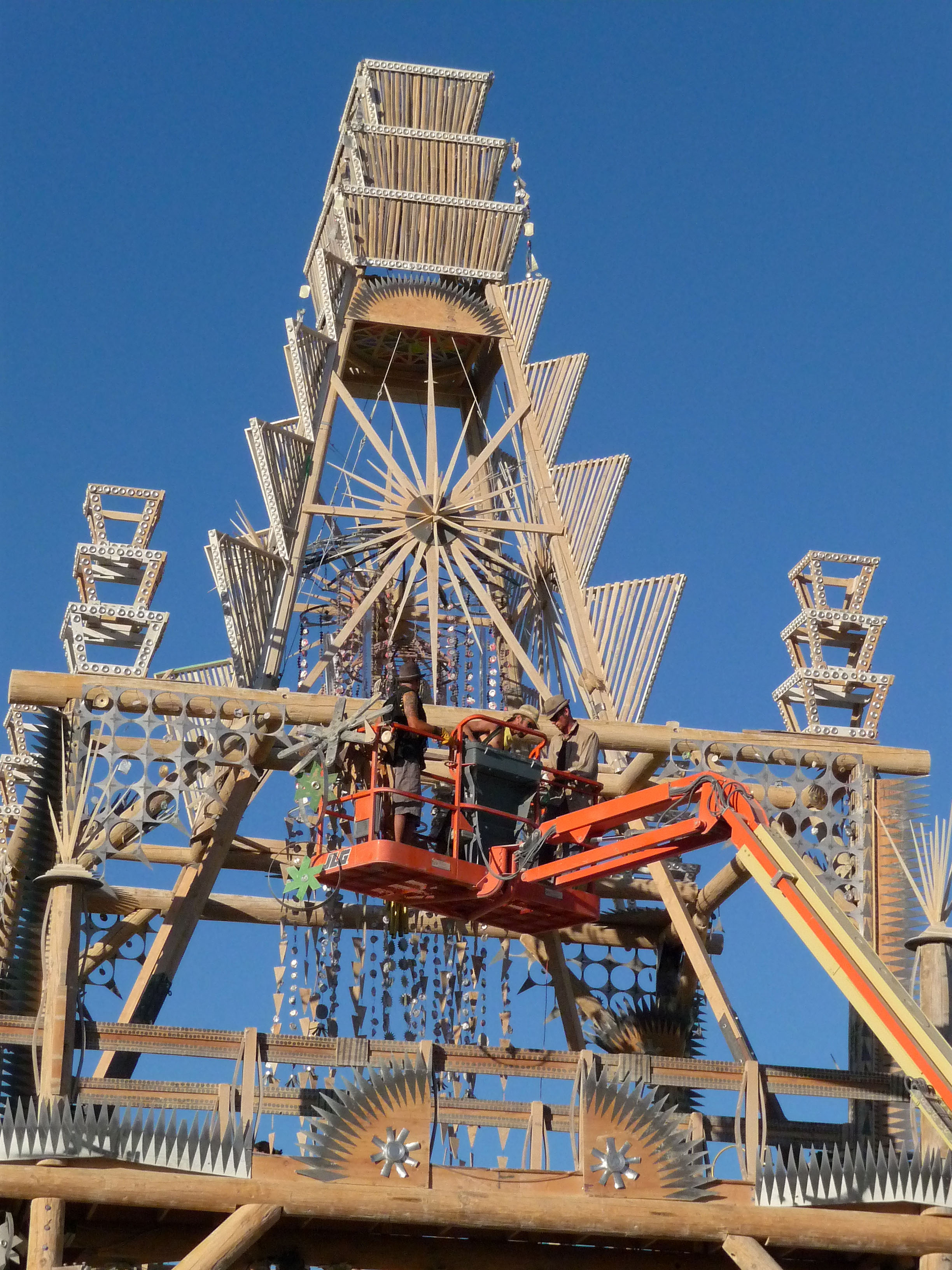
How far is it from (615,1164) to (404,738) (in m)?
4.28

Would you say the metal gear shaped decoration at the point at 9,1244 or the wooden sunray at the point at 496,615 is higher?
the wooden sunray at the point at 496,615

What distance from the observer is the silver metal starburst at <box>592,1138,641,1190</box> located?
17.6m

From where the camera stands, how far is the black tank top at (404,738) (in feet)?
64.3

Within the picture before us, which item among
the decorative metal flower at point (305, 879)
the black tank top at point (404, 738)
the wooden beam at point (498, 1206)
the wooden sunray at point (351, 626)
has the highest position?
the wooden sunray at point (351, 626)

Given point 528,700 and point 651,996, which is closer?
point 651,996

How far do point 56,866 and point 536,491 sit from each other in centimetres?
985

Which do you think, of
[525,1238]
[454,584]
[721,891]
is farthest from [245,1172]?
[454,584]

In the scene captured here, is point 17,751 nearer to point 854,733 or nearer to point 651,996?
point 651,996

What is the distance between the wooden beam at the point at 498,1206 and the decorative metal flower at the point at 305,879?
11.3ft

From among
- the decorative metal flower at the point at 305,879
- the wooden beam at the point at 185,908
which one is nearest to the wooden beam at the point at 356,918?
the wooden beam at the point at 185,908

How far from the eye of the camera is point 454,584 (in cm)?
2702

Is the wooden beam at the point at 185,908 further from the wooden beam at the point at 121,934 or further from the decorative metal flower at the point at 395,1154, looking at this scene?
the decorative metal flower at the point at 395,1154

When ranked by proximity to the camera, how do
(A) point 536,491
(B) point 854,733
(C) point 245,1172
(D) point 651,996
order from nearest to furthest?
1. (C) point 245,1172
2. (B) point 854,733
3. (D) point 651,996
4. (A) point 536,491

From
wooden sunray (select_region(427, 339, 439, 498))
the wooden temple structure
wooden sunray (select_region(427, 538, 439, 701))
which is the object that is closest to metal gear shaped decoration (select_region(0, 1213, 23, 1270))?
the wooden temple structure
